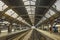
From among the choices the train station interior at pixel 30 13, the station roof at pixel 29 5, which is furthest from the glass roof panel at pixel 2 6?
the station roof at pixel 29 5

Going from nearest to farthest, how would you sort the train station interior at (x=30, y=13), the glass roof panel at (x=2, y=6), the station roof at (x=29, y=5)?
the station roof at (x=29, y=5) → the train station interior at (x=30, y=13) → the glass roof panel at (x=2, y=6)

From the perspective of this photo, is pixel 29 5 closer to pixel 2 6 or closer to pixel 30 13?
pixel 2 6

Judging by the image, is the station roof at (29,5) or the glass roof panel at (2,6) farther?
the glass roof panel at (2,6)

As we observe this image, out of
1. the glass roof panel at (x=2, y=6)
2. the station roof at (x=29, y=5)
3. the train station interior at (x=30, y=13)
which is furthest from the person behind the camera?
the glass roof panel at (x=2, y=6)

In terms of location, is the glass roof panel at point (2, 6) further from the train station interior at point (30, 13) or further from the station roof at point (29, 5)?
the station roof at point (29, 5)

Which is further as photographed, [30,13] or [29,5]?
[30,13]

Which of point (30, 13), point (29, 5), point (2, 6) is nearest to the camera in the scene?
point (29, 5)

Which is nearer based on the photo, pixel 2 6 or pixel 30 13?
pixel 2 6

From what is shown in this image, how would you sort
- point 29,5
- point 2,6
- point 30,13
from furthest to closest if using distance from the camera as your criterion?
point 30,13, point 2,6, point 29,5

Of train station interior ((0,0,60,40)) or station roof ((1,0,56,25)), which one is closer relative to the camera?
station roof ((1,0,56,25))

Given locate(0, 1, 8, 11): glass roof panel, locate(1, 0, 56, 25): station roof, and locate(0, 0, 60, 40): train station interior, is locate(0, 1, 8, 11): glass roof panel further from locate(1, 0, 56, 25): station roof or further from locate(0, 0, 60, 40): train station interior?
locate(1, 0, 56, 25): station roof

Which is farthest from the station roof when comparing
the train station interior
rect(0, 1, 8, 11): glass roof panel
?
rect(0, 1, 8, 11): glass roof panel

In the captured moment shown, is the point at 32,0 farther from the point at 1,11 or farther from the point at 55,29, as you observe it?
the point at 55,29

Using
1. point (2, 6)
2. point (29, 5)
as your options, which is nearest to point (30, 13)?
point (29, 5)
